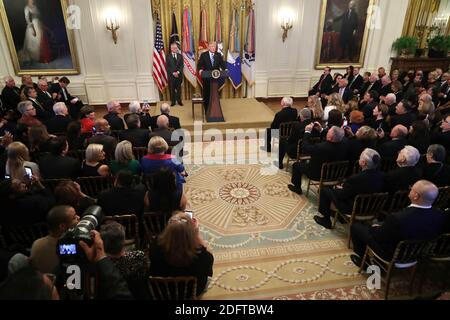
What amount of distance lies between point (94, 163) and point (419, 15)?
1109cm

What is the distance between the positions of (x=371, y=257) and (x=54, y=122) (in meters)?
5.33

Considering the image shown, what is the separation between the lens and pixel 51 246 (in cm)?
261

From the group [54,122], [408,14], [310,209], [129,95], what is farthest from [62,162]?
[408,14]

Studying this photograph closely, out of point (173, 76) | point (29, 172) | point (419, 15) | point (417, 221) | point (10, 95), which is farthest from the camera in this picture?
point (419, 15)

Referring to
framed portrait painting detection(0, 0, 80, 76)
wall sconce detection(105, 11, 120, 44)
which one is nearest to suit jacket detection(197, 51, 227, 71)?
wall sconce detection(105, 11, 120, 44)

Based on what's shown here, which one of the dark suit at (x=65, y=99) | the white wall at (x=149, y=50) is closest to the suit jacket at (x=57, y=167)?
the dark suit at (x=65, y=99)

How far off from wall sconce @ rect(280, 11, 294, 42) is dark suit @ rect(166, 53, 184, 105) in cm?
315

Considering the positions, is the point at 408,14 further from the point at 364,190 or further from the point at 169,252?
the point at 169,252

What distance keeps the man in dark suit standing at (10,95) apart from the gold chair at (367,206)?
23.5ft

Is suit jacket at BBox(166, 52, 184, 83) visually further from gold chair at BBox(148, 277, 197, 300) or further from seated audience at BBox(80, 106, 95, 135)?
gold chair at BBox(148, 277, 197, 300)

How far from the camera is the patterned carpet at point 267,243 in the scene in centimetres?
341

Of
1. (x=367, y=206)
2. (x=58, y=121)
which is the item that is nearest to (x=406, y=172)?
(x=367, y=206)

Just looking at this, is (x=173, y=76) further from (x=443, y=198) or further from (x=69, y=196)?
(x=443, y=198)

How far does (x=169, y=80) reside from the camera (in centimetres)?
941
